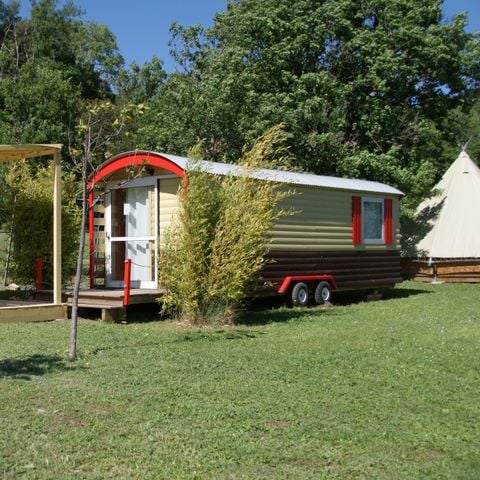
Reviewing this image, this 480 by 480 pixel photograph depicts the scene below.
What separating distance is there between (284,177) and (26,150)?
15.7ft

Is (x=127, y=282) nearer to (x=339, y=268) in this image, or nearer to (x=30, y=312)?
(x=30, y=312)

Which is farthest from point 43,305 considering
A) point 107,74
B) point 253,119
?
point 107,74

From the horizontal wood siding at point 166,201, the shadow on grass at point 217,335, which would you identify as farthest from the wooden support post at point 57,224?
the shadow on grass at point 217,335

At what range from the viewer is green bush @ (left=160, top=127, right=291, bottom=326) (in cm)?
1030

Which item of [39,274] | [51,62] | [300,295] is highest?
[51,62]

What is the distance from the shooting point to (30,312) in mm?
11023

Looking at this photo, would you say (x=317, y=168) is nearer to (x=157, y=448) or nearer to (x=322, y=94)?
(x=322, y=94)

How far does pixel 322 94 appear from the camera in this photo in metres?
22.9

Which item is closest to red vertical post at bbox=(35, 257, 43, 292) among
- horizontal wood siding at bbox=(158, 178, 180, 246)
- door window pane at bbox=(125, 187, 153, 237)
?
door window pane at bbox=(125, 187, 153, 237)

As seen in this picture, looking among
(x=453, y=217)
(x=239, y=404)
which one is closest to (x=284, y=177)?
(x=239, y=404)

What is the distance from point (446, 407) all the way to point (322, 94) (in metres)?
18.1

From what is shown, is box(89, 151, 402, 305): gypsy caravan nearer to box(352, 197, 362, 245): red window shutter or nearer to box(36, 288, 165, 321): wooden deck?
box(352, 197, 362, 245): red window shutter

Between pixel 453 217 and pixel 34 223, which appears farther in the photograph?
pixel 453 217

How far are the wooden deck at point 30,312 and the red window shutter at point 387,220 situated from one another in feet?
26.8
